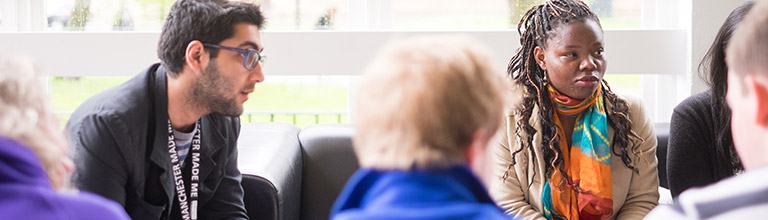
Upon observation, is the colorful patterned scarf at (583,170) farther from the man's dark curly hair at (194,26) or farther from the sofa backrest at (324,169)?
the man's dark curly hair at (194,26)

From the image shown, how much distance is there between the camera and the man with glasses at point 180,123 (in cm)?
202

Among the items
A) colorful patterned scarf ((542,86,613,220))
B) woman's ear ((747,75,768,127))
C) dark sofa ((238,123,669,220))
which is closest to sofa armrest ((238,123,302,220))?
dark sofa ((238,123,669,220))

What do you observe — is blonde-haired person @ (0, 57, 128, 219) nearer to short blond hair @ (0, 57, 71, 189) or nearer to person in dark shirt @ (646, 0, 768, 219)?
short blond hair @ (0, 57, 71, 189)

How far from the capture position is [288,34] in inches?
137

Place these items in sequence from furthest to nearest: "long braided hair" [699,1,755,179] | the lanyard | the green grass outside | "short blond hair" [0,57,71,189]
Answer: the green grass outside, "long braided hair" [699,1,755,179], the lanyard, "short blond hair" [0,57,71,189]

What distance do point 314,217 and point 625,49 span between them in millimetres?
1669

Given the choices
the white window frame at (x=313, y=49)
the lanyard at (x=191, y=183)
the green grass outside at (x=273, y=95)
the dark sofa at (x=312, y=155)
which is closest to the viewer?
the lanyard at (x=191, y=183)

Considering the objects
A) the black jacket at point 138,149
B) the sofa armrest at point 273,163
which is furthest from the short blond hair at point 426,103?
the sofa armrest at point 273,163

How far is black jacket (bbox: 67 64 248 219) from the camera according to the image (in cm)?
200

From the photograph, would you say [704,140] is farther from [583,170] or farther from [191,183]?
[191,183]

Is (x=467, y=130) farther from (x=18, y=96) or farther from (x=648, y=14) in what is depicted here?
(x=648, y=14)

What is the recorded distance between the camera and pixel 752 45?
1.18 m

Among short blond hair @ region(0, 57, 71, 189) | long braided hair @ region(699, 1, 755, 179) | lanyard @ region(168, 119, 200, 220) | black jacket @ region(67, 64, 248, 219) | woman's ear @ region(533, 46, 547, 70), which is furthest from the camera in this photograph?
woman's ear @ region(533, 46, 547, 70)

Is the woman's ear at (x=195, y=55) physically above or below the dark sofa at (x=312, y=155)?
above
